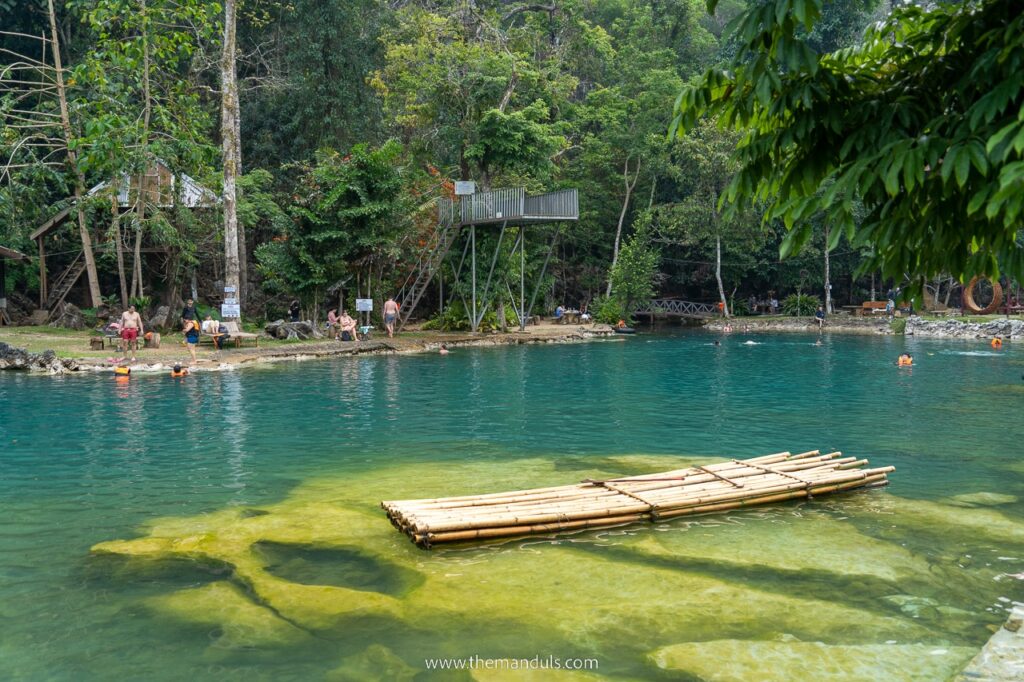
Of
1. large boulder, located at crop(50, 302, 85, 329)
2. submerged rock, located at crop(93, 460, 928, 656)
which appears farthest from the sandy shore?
submerged rock, located at crop(93, 460, 928, 656)

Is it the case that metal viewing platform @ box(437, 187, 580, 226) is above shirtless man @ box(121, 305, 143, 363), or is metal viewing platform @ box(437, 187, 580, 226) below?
above

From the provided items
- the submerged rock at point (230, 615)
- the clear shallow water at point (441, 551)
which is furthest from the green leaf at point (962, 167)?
the submerged rock at point (230, 615)

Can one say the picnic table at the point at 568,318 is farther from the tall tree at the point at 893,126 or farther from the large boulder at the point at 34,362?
the tall tree at the point at 893,126

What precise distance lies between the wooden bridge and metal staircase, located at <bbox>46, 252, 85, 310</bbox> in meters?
29.8

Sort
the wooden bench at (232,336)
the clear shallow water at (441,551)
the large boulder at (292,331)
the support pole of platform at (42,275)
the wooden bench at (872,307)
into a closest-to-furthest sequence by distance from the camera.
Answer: the clear shallow water at (441,551) < the wooden bench at (232,336) < the large boulder at (292,331) < the support pole of platform at (42,275) < the wooden bench at (872,307)

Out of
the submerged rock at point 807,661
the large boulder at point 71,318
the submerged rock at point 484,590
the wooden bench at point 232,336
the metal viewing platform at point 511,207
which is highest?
the metal viewing platform at point 511,207

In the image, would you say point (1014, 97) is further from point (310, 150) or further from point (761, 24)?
point (310, 150)

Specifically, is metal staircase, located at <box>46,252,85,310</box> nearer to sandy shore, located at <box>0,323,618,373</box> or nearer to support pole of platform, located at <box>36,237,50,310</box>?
support pole of platform, located at <box>36,237,50,310</box>

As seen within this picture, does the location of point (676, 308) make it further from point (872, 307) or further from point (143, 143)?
point (143, 143)

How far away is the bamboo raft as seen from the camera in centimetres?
849

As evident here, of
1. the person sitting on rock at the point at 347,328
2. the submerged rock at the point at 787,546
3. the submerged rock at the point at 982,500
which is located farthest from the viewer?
the person sitting on rock at the point at 347,328

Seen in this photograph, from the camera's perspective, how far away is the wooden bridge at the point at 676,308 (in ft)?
168

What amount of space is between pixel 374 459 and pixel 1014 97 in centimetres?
1106

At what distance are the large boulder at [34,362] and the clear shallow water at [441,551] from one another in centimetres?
331
